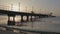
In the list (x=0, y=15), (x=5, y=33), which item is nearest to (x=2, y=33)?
(x=5, y=33)

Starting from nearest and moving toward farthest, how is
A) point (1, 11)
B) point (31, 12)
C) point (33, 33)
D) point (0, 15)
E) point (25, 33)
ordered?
1. point (33, 33)
2. point (25, 33)
3. point (1, 11)
4. point (0, 15)
5. point (31, 12)

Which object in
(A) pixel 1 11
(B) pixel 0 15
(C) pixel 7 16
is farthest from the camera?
(C) pixel 7 16

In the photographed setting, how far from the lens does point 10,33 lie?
31.0ft

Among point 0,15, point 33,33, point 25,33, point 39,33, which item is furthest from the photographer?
point 0,15

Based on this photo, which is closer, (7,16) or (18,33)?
(18,33)

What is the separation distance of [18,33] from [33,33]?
124cm

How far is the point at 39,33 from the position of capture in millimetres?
7852

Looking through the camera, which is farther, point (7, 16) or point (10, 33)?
point (7, 16)

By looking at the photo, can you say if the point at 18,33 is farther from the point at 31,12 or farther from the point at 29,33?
the point at 31,12

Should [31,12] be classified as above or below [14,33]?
above

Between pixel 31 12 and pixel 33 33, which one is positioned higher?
pixel 31 12

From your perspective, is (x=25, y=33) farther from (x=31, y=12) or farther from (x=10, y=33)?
(x=31, y=12)

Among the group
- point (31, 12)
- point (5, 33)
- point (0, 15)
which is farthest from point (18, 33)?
point (31, 12)

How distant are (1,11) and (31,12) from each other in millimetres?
24958
